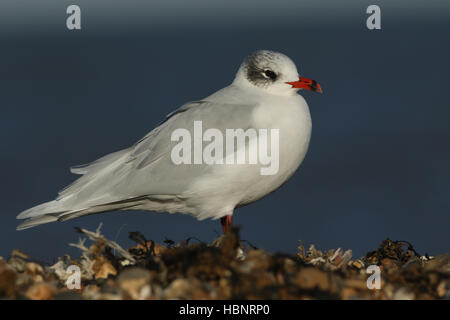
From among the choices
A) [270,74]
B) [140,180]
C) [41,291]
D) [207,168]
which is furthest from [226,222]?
[41,291]

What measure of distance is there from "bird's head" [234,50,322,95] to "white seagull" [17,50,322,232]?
0.04 feet

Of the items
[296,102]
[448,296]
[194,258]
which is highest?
[296,102]

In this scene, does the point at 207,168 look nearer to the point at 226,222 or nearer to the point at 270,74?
the point at 226,222

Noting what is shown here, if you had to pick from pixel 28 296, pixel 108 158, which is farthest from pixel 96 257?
pixel 108 158

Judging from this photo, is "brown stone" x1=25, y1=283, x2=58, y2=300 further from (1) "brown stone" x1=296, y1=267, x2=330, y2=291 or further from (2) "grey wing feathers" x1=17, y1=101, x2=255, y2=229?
(2) "grey wing feathers" x1=17, y1=101, x2=255, y2=229

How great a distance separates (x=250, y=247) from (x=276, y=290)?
173 cm

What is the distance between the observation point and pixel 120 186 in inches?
268

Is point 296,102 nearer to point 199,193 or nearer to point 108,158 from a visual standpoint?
point 199,193

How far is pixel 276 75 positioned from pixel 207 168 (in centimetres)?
136

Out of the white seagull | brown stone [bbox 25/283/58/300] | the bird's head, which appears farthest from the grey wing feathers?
brown stone [bbox 25/283/58/300]

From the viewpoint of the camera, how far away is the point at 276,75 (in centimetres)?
711

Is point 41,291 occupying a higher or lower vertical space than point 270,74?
lower

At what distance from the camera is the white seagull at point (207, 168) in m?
6.57

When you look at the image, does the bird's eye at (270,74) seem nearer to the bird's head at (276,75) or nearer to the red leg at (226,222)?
the bird's head at (276,75)
